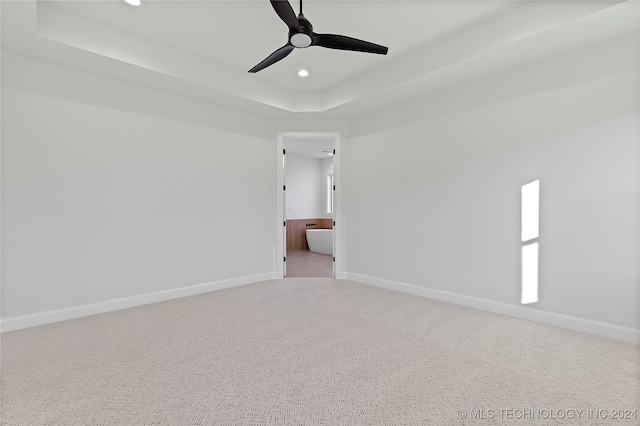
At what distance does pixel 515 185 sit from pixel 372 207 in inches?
76.6

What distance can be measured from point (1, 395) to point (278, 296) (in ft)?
8.49

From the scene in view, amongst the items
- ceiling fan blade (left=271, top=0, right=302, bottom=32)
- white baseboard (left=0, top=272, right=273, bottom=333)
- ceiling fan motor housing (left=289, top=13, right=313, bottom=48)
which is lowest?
white baseboard (left=0, top=272, right=273, bottom=333)

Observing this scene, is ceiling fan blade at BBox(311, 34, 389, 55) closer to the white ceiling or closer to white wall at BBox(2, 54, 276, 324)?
the white ceiling

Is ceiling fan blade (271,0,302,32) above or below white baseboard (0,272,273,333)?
above

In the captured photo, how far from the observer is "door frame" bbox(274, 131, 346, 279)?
16.4 feet

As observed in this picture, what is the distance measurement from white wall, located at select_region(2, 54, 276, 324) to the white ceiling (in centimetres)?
34

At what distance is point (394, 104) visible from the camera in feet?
14.3

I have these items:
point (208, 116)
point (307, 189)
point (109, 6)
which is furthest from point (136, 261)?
point (307, 189)

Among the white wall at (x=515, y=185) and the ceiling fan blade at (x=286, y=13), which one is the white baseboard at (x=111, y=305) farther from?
the ceiling fan blade at (x=286, y=13)

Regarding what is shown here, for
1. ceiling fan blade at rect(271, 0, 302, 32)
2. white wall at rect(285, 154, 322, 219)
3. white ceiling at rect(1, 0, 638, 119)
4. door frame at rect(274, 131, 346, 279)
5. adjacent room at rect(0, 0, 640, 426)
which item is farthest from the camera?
white wall at rect(285, 154, 322, 219)

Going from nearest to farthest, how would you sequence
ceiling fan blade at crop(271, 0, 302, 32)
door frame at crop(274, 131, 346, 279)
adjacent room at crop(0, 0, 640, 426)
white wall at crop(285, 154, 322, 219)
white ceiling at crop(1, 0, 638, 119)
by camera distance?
ceiling fan blade at crop(271, 0, 302, 32) < adjacent room at crop(0, 0, 640, 426) < white ceiling at crop(1, 0, 638, 119) < door frame at crop(274, 131, 346, 279) < white wall at crop(285, 154, 322, 219)

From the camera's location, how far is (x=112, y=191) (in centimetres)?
348

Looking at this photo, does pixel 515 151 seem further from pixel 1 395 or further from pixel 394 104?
pixel 1 395

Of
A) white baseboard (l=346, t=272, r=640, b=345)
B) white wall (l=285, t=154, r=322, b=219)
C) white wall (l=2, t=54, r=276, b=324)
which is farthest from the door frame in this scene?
white wall (l=285, t=154, r=322, b=219)
